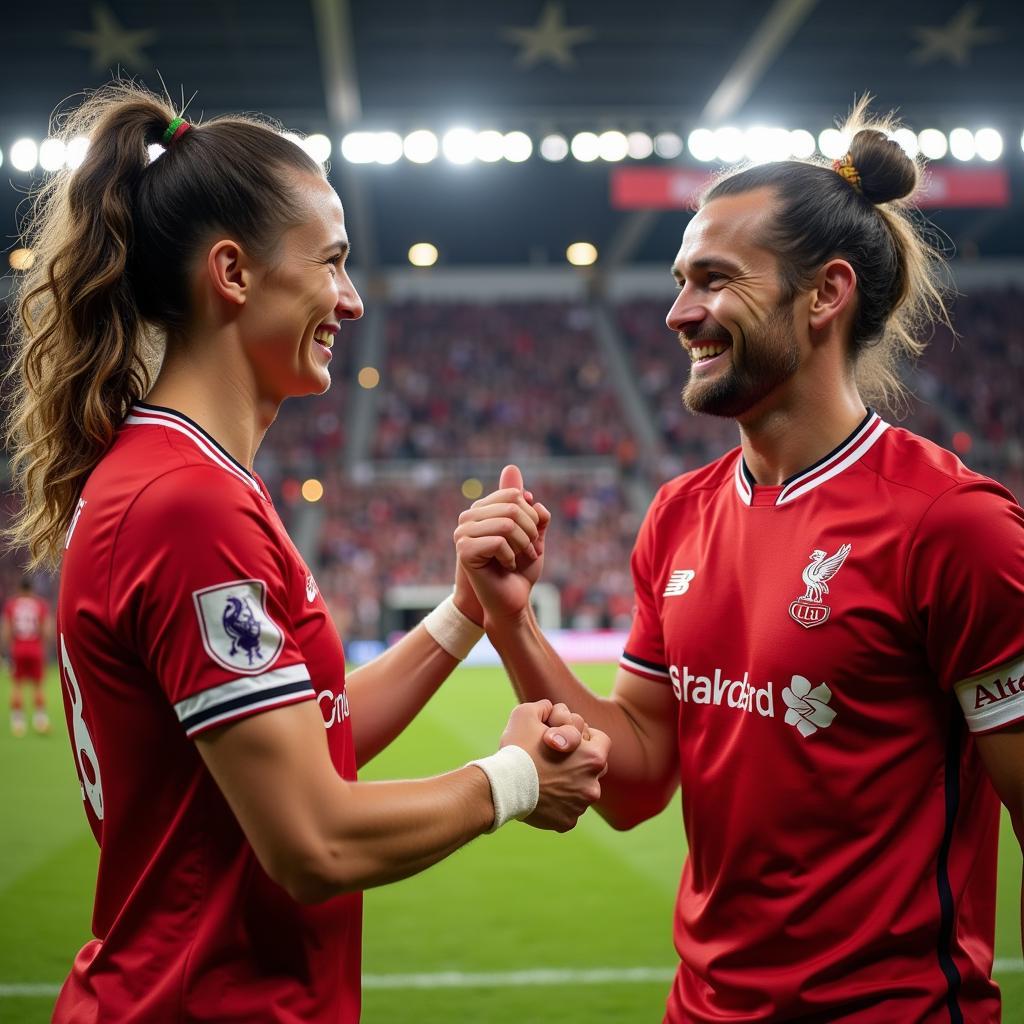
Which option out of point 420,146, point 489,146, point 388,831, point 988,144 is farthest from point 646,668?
point 988,144

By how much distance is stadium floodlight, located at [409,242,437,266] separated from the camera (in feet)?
109

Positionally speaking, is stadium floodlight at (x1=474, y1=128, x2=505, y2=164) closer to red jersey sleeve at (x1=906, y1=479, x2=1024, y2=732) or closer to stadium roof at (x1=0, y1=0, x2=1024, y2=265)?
stadium roof at (x1=0, y1=0, x2=1024, y2=265)

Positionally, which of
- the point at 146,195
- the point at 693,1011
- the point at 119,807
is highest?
the point at 146,195

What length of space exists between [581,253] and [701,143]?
9.18m

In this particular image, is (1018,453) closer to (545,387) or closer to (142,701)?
(545,387)

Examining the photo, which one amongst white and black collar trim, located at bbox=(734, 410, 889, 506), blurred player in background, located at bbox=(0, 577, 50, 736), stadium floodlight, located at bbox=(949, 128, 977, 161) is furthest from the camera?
stadium floodlight, located at bbox=(949, 128, 977, 161)

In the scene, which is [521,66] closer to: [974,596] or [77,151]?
[77,151]


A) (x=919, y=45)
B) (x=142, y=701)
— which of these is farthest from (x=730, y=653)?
(x=919, y=45)

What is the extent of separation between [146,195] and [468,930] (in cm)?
487

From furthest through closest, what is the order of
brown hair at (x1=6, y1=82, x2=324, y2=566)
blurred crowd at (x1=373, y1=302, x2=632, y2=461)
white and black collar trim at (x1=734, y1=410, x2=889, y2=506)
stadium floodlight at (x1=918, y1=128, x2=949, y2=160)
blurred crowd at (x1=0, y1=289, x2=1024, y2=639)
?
blurred crowd at (x1=373, y1=302, x2=632, y2=461) < blurred crowd at (x1=0, y1=289, x2=1024, y2=639) < stadium floodlight at (x1=918, y1=128, x2=949, y2=160) < white and black collar trim at (x1=734, y1=410, x2=889, y2=506) < brown hair at (x1=6, y1=82, x2=324, y2=566)

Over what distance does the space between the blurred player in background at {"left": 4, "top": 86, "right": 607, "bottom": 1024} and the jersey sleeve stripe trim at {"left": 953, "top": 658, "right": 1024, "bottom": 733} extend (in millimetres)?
742

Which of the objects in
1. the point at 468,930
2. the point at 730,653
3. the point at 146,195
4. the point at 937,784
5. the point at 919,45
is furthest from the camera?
the point at 919,45

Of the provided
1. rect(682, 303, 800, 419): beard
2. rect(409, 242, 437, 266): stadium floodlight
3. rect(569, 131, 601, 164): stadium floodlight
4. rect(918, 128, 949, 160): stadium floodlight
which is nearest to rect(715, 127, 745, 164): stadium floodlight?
rect(569, 131, 601, 164): stadium floodlight

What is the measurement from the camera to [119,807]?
1.87m
